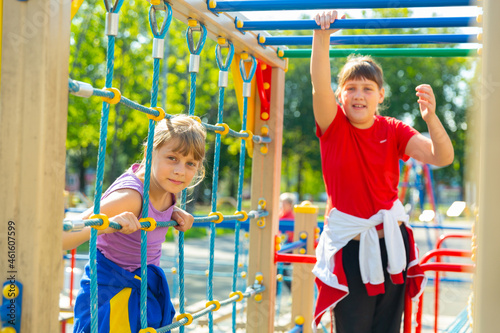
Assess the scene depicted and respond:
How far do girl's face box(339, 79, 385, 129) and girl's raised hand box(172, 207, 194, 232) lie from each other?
89 cm

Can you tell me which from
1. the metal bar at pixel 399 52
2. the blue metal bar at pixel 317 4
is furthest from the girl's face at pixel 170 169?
the metal bar at pixel 399 52

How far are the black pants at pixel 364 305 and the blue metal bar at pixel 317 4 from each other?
1.02m

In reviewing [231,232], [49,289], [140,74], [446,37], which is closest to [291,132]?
[231,232]

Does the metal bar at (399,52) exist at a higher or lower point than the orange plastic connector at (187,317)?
higher

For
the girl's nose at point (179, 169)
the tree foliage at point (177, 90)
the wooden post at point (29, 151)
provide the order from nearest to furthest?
1. the wooden post at point (29, 151)
2. the girl's nose at point (179, 169)
3. the tree foliage at point (177, 90)

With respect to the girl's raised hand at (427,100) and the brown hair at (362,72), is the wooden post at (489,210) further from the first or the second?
the brown hair at (362,72)

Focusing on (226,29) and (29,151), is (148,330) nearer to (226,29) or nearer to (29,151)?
(29,151)

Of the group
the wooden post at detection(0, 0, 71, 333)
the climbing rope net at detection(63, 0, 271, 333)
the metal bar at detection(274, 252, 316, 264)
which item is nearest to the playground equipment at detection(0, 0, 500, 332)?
the wooden post at detection(0, 0, 71, 333)

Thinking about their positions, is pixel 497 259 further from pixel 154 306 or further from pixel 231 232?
pixel 231 232

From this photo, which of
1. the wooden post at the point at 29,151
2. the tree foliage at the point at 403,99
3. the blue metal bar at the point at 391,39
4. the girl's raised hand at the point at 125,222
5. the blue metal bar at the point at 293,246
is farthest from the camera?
the tree foliage at the point at 403,99

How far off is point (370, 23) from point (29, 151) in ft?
4.93

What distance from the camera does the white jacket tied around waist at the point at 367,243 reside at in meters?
2.42

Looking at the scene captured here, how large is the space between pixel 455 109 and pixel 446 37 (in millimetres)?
21263

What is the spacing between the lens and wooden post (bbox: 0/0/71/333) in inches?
48.7
